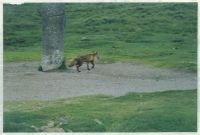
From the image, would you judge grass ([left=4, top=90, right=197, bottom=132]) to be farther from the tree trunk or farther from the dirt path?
the tree trunk

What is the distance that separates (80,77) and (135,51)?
1.62 meters

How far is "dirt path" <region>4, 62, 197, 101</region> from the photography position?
15078mm

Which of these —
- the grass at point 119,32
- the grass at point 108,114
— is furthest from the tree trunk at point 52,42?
the grass at point 108,114

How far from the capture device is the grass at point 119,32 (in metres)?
15.7

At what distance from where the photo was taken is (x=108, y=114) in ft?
47.3

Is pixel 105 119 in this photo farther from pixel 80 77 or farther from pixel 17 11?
pixel 17 11

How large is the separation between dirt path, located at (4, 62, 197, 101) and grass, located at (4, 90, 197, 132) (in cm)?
28

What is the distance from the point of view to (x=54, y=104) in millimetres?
14672

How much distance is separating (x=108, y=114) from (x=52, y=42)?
2.60 meters

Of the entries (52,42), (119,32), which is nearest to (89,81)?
(52,42)

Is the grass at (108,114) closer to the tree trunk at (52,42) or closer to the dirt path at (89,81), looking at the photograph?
the dirt path at (89,81)

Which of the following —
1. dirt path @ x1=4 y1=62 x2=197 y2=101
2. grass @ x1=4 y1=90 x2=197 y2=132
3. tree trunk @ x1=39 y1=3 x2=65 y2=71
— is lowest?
grass @ x1=4 y1=90 x2=197 y2=132

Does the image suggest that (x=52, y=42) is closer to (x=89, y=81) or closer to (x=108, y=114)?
(x=89, y=81)

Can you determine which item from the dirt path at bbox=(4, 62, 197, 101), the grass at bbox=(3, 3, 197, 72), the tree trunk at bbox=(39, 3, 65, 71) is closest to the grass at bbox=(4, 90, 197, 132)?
the dirt path at bbox=(4, 62, 197, 101)
